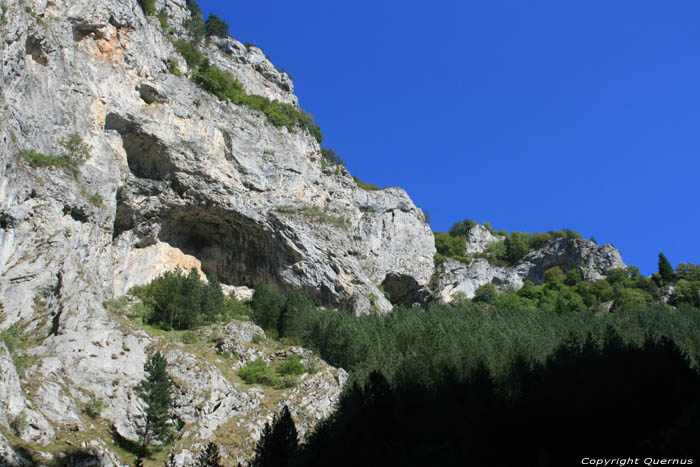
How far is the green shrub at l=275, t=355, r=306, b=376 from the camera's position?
2945 cm

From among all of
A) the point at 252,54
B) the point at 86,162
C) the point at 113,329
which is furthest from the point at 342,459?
the point at 252,54

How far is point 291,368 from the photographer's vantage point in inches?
1166

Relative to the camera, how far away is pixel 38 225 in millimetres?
27547

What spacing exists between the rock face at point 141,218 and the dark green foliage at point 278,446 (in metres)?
5.41

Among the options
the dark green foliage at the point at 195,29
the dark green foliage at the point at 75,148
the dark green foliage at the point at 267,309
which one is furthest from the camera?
the dark green foliage at the point at 195,29

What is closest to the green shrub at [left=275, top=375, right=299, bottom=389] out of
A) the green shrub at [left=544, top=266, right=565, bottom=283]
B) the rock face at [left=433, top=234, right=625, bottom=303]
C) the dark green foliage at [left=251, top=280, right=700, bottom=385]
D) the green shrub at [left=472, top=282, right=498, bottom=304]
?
the dark green foliage at [left=251, top=280, right=700, bottom=385]

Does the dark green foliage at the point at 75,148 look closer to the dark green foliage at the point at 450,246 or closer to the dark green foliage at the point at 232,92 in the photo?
the dark green foliage at the point at 232,92

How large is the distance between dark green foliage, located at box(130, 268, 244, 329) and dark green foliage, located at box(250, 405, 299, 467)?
618 inches

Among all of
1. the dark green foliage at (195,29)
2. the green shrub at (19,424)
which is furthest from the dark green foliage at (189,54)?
the green shrub at (19,424)

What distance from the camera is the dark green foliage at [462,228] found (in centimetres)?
8121

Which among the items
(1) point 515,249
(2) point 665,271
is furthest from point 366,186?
(2) point 665,271

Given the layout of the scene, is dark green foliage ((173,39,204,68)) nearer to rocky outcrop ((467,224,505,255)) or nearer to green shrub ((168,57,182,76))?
green shrub ((168,57,182,76))

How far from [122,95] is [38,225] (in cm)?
1382

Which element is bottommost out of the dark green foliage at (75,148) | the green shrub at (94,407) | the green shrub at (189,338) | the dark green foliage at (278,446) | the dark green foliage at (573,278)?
the dark green foliage at (278,446)
